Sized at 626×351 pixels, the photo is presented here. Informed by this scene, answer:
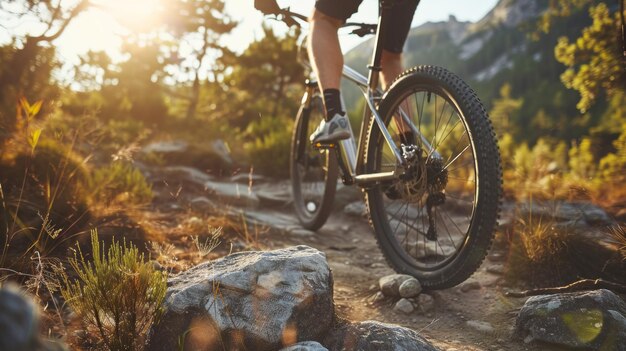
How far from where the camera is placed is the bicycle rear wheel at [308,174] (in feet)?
11.7

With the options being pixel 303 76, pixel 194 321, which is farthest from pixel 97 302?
pixel 303 76

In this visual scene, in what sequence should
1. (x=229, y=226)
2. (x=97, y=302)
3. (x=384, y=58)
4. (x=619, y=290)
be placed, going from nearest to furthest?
(x=97, y=302)
(x=619, y=290)
(x=384, y=58)
(x=229, y=226)

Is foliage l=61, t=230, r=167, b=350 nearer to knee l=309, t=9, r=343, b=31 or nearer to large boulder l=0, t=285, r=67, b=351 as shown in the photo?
large boulder l=0, t=285, r=67, b=351

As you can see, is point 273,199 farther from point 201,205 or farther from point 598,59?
point 598,59

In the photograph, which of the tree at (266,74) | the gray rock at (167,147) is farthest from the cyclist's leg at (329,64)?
the tree at (266,74)

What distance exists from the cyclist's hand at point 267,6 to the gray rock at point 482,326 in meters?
2.42

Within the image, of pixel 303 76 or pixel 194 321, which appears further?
pixel 303 76

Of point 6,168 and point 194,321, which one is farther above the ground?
point 6,168

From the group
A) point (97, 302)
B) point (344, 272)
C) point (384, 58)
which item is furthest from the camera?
point (384, 58)

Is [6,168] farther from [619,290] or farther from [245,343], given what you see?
[619,290]

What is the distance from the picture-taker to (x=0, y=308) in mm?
463

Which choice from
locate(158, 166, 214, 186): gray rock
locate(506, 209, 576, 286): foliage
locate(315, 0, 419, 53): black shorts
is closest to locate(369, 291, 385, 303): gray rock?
locate(506, 209, 576, 286): foliage

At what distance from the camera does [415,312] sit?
2014 mm

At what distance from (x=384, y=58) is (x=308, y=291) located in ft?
5.92
